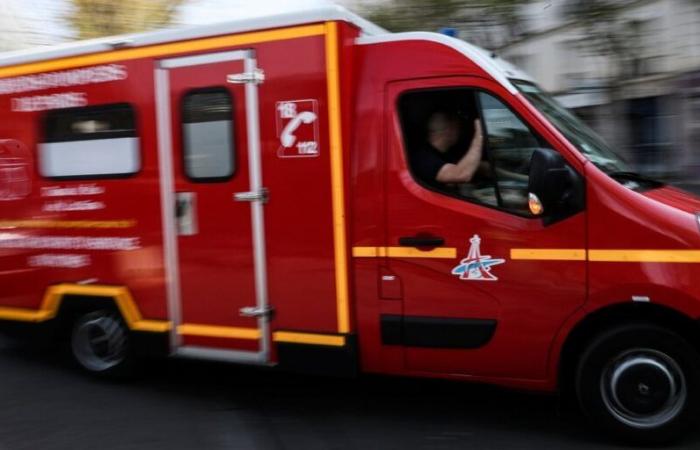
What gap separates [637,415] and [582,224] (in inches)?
44.4

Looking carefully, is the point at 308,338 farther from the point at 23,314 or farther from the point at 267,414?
the point at 23,314

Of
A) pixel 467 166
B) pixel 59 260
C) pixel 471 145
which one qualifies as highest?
pixel 471 145

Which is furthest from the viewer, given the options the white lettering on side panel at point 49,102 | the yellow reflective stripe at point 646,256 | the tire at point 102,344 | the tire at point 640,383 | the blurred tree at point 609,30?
the blurred tree at point 609,30

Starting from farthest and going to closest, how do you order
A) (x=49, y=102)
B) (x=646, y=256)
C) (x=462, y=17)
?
1. (x=462, y=17)
2. (x=49, y=102)
3. (x=646, y=256)

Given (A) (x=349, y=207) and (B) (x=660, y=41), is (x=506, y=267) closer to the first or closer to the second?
(A) (x=349, y=207)

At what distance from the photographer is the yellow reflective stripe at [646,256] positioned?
3.51 m

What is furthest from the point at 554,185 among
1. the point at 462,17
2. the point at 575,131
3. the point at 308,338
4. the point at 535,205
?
the point at 462,17

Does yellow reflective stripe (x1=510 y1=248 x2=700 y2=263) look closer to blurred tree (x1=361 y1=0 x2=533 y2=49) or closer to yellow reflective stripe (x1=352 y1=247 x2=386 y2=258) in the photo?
yellow reflective stripe (x1=352 y1=247 x2=386 y2=258)

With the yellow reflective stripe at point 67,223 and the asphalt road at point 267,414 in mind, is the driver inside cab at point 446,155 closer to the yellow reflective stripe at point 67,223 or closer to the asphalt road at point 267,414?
the asphalt road at point 267,414

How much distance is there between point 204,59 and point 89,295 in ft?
6.68

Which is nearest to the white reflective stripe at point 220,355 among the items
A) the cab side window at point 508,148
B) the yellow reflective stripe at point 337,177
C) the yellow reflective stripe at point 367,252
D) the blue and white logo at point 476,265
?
the yellow reflective stripe at point 337,177

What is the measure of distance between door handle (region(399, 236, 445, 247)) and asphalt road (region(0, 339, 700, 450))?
1167 millimetres

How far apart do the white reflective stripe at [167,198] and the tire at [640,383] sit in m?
2.76

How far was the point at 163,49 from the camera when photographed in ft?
15.2
